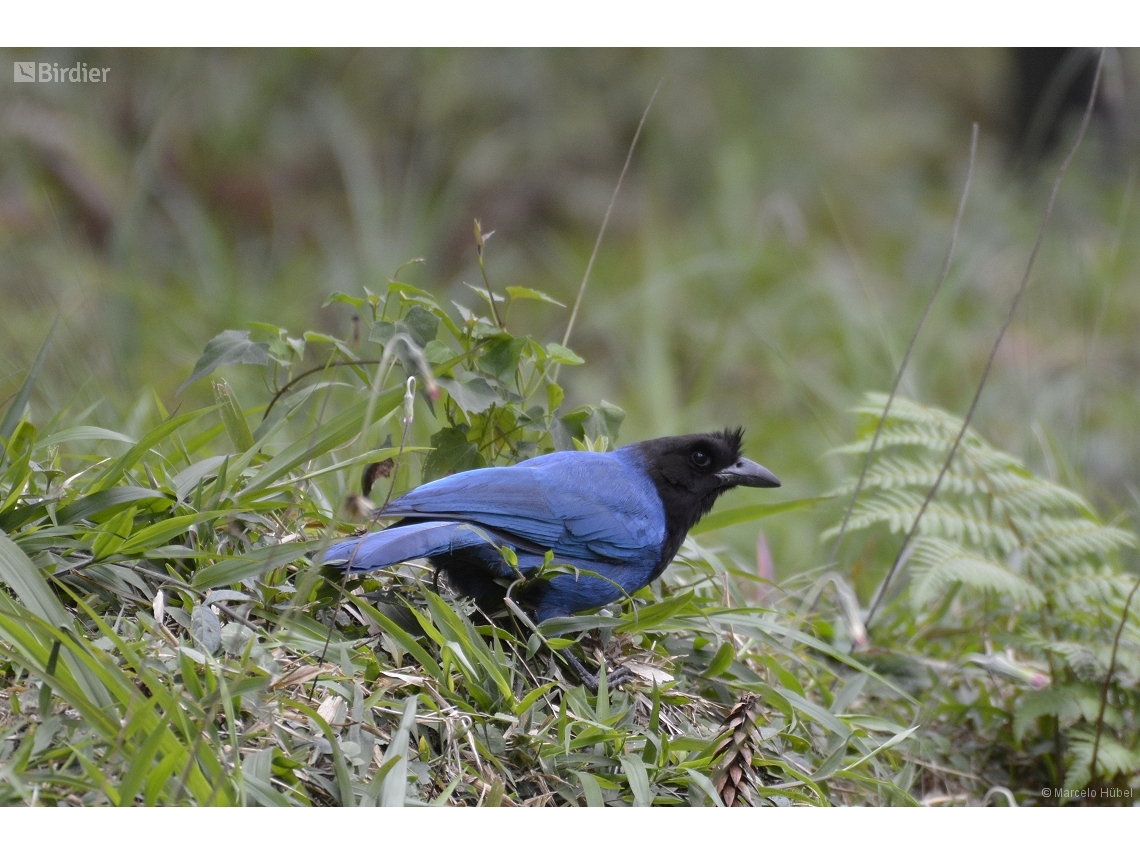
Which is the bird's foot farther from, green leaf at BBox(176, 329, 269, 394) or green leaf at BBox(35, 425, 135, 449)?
green leaf at BBox(35, 425, 135, 449)

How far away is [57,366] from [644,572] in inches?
94.7

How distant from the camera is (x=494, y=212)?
955 centimetres

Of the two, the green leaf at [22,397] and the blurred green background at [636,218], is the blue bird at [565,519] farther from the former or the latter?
the blurred green background at [636,218]

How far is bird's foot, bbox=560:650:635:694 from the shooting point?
2988mm

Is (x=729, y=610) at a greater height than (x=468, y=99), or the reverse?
(x=468, y=99)

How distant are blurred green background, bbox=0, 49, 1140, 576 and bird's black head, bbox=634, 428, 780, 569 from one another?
197 cm

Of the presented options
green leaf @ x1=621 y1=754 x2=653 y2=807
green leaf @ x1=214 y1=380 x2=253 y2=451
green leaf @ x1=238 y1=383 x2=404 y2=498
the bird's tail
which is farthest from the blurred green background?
green leaf @ x1=621 y1=754 x2=653 y2=807

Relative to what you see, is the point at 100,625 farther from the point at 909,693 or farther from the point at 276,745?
the point at 909,693

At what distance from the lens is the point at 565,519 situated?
328cm

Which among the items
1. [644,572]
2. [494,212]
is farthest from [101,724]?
[494,212]

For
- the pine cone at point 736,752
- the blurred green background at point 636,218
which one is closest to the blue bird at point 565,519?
the pine cone at point 736,752

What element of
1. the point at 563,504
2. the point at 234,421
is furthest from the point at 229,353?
the point at 563,504

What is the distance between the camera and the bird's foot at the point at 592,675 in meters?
2.99

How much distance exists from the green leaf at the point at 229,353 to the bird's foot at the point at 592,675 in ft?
3.95
